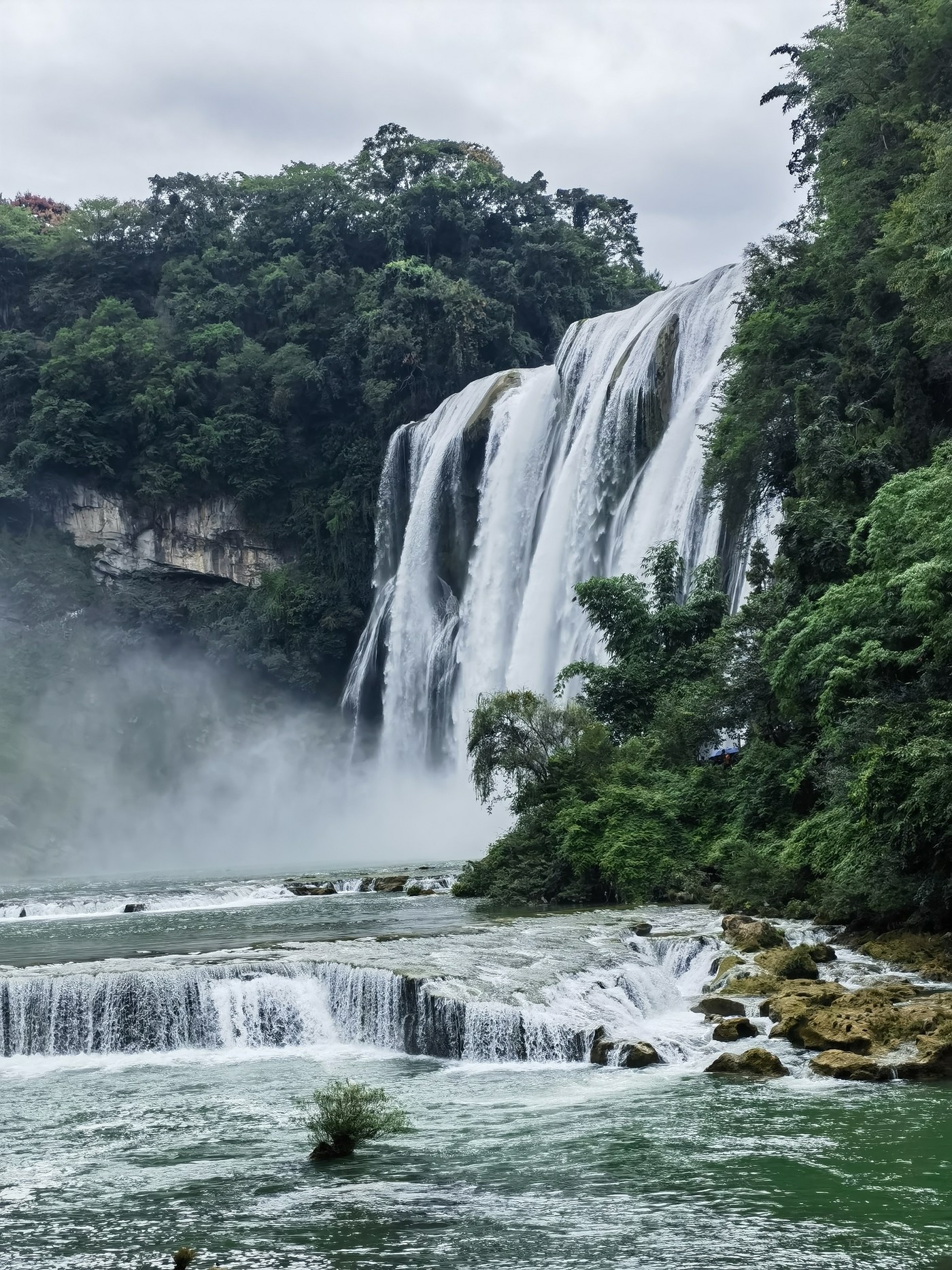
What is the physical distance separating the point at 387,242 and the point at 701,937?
173 ft

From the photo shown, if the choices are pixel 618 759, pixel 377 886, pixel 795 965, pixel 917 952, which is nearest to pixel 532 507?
pixel 377 886

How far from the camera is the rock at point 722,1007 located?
15.7 m

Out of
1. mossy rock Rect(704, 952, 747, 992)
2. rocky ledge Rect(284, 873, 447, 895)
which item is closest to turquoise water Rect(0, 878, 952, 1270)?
mossy rock Rect(704, 952, 747, 992)

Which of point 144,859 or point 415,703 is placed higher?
point 415,703

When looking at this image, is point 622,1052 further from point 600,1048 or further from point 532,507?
point 532,507

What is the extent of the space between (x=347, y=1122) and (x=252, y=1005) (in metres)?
6.02

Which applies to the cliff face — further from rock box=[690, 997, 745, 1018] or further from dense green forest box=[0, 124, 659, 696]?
rock box=[690, 997, 745, 1018]

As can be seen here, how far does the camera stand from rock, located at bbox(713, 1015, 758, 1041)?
1467 centimetres

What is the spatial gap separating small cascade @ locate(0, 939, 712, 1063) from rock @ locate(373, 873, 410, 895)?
1322 centimetres

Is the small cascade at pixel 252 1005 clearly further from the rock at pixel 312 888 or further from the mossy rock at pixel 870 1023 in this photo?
the rock at pixel 312 888

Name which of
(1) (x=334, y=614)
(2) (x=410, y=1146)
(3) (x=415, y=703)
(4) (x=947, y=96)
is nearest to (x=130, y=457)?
(1) (x=334, y=614)

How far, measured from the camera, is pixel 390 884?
30922mm

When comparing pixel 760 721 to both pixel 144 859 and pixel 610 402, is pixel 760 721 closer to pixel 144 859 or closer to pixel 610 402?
pixel 610 402

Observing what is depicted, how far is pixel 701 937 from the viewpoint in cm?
1900
